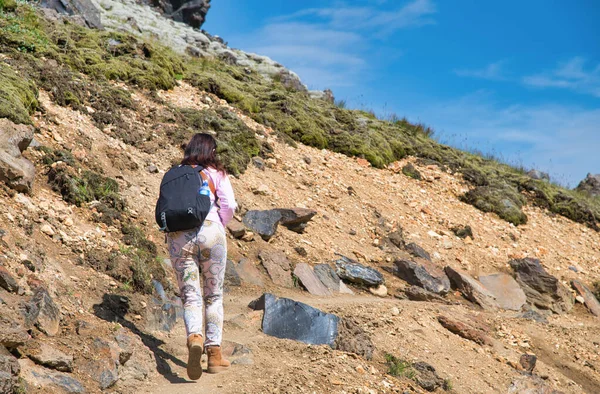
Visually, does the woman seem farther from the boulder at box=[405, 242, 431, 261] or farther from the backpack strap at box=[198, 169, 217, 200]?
the boulder at box=[405, 242, 431, 261]

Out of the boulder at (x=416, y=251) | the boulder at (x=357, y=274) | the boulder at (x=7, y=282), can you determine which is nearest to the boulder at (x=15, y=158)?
the boulder at (x=7, y=282)

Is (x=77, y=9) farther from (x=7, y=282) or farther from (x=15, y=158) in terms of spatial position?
(x=7, y=282)

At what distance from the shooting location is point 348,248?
36.3 ft

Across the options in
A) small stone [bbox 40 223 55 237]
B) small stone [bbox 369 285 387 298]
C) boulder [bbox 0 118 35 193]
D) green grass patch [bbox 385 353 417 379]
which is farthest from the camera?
small stone [bbox 369 285 387 298]

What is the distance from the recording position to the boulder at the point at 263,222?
9898 millimetres

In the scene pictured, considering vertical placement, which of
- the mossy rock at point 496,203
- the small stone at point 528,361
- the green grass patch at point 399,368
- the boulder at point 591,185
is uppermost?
the boulder at point 591,185

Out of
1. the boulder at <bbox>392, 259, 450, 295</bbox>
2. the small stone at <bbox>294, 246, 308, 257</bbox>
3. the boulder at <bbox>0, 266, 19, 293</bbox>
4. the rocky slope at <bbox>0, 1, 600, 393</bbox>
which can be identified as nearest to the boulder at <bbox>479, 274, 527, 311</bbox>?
the rocky slope at <bbox>0, 1, 600, 393</bbox>

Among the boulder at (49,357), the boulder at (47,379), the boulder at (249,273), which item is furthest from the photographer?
the boulder at (249,273)

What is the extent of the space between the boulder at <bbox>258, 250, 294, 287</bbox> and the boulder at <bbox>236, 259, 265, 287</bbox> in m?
0.23

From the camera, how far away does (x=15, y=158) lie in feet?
22.6

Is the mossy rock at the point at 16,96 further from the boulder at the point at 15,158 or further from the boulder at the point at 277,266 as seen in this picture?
the boulder at the point at 277,266

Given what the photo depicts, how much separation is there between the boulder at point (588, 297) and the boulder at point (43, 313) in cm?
1154

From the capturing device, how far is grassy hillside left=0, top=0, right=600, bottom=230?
33.8 feet

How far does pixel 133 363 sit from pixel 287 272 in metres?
4.54
